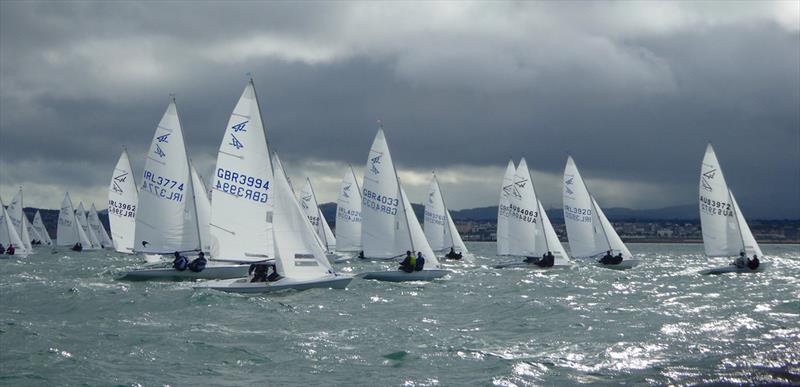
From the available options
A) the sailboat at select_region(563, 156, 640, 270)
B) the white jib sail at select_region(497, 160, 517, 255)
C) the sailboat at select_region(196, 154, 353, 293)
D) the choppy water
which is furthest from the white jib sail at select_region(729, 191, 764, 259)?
the sailboat at select_region(196, 154, 353, 293)

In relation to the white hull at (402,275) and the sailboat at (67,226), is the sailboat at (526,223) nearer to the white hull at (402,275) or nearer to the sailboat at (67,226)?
the white hull at (402,275)

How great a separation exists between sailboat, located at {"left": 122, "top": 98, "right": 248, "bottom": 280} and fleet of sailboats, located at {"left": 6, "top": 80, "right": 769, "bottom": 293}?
0.12 ft

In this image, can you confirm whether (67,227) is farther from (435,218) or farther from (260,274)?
(260,274)

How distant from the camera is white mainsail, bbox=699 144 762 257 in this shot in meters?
39.2

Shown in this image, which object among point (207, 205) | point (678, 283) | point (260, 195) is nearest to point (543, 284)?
→ point (678, 283)

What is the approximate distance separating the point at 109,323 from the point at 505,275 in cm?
2099

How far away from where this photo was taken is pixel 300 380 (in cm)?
1169

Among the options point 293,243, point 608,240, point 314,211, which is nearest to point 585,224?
point 608,240

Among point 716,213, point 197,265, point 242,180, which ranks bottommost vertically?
point 197,265

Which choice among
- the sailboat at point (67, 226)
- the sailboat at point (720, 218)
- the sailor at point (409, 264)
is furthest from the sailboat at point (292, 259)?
the sailboat at point (67, 226)

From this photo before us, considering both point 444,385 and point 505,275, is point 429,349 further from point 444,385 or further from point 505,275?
point 505,275

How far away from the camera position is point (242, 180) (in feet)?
82.4

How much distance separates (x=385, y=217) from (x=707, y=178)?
17.0 metres

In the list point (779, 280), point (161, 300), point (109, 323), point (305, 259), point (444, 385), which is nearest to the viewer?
point (444, 385)
